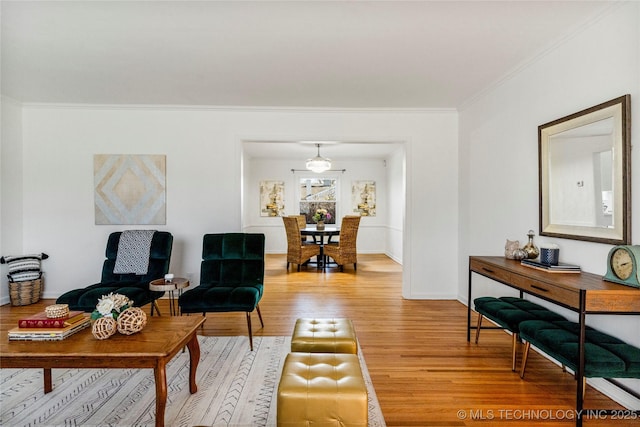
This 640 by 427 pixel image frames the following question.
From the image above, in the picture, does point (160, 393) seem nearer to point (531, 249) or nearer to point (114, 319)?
point (114, 319)

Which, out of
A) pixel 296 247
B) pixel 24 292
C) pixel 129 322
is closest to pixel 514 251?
→ pixel 129 322

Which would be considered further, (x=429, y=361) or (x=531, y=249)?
(x=531, y=249)

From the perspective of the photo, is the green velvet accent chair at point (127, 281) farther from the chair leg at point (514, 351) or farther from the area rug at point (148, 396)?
the chair leg at point (514, 351)

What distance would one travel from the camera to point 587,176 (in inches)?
97.3

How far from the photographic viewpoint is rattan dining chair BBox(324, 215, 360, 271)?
656cm

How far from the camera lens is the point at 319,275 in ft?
20.6

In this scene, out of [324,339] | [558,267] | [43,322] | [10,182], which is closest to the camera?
[43,322]

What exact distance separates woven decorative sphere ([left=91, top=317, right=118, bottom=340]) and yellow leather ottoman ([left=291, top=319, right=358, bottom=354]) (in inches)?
43.7

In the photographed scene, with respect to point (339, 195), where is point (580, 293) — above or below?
below

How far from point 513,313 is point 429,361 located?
77 cm

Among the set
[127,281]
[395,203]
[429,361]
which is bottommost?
[429,361]

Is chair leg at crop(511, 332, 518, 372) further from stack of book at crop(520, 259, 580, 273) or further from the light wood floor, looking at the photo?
stack of book at crop(520, 259, 580, 273)

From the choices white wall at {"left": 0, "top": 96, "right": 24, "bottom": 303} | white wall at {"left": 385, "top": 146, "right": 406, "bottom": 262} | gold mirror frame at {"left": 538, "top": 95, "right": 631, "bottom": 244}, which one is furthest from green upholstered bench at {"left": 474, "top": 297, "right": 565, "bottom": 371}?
white wall at {"left": 0, "top": 96, "right": 24, "bottom": 303}

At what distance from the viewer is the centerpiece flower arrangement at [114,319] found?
202 centimetres
